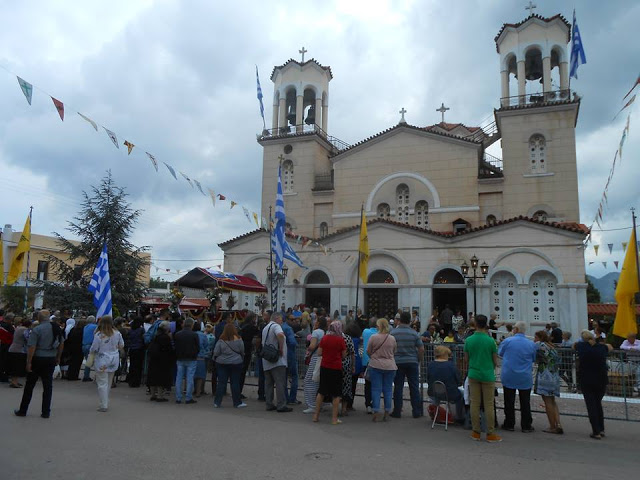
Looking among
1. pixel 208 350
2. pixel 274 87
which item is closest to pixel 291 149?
pixel 274 87

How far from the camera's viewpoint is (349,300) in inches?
930

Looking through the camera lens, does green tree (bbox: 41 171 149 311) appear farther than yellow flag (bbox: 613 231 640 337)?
Yes

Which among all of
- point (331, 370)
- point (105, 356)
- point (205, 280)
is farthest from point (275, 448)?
point (205, 280)

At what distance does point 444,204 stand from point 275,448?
21.4 metres

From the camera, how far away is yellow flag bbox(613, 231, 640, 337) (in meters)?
9.49

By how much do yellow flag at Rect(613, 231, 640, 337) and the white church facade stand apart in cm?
1130

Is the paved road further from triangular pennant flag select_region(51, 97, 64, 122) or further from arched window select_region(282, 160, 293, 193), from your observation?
arched window select_region(282, 160, 293, 193)

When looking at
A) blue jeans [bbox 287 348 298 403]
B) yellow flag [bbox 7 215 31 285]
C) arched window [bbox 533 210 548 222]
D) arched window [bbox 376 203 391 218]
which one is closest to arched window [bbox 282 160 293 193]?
arched window [bbox 376 203 391 218]

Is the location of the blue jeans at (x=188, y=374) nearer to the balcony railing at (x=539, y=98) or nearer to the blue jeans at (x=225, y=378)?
the blue jeans at (x=225, y=378)

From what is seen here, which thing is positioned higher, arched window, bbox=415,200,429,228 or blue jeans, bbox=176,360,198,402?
arched window, bbox=415,200,429,228

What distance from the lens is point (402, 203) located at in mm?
27312

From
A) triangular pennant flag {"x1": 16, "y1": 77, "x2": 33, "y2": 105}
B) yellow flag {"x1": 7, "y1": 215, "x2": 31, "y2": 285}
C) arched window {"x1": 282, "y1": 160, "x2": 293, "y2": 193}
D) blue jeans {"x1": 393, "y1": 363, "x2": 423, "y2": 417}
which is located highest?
arched window {"x1": 282, "y1": 160, "x2": 293, "y2": 193}

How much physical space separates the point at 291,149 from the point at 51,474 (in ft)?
87.5

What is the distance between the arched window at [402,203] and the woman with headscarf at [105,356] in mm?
19790
